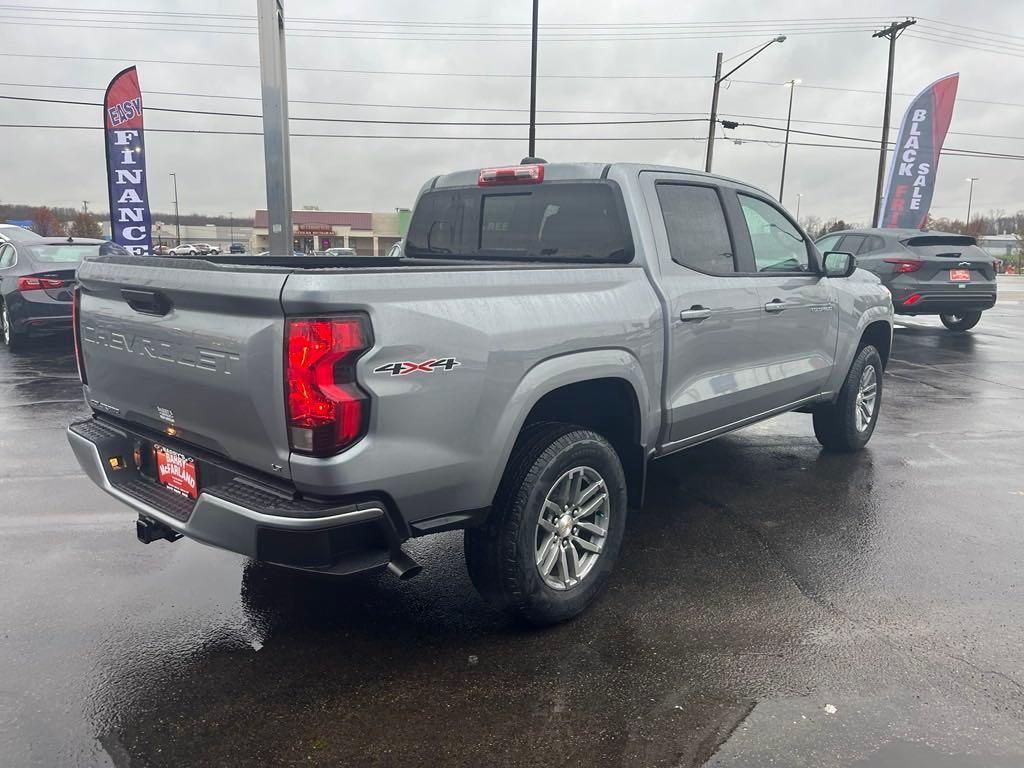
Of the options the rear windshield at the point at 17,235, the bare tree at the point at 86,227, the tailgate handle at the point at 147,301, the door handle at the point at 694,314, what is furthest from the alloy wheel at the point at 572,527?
the bare tree at the point at 86,227

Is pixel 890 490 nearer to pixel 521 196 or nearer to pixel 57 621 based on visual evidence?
pixel 521 196

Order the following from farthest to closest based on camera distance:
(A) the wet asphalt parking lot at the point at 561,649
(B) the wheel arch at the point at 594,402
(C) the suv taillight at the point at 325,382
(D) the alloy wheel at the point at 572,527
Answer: (D) the alloy wheel at the point at 572,527, (B) the wheel arch at the point at 594,402, (A) the wet asphalt parking lot at the point at 561,649, (C) the suv taillight at the point at 325,382

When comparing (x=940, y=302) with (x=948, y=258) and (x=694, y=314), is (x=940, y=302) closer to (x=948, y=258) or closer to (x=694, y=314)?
(x=948, y=258)

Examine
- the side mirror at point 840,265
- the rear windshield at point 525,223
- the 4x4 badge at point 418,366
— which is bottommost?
the 4x4 badge at point 418,366

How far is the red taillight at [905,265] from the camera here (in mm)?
12047

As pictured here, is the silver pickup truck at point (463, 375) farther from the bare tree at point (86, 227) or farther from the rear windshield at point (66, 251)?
the bare tree at point (86, 227)

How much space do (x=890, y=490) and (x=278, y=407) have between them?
14.0 feet

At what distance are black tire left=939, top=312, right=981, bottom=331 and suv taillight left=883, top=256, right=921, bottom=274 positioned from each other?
268 centimetres

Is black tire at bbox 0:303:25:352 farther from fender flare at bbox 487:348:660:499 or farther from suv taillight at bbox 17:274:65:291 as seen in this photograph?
fender flare at bbox 487:348:660:499

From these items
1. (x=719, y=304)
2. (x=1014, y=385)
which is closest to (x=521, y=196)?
(x=719, y=304)

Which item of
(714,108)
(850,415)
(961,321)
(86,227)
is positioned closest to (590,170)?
(850,415)

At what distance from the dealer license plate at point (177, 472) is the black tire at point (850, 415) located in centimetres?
457

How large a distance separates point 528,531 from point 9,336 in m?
10.2

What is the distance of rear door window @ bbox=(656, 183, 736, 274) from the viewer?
388 cm
